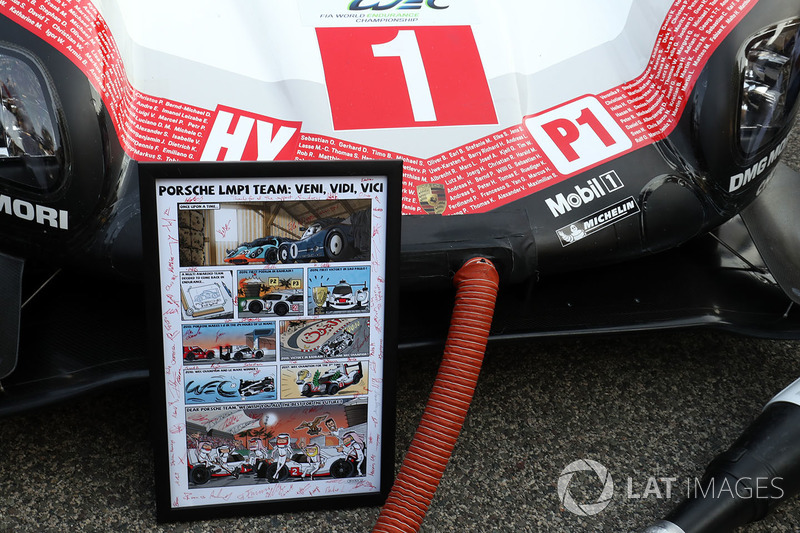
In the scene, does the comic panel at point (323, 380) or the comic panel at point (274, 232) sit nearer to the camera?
the comic panel at point (274, 232)

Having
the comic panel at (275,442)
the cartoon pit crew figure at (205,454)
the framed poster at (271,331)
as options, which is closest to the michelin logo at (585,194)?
the framed poster at (271,331)

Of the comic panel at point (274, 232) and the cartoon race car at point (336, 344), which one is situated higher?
the comic panel at point (274, 232)

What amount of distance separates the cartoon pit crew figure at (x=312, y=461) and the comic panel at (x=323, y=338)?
17 cm

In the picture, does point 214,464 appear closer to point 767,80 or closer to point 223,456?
point 223,456

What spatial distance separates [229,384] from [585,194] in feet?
2.52

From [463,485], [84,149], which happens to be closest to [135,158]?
[84,149]

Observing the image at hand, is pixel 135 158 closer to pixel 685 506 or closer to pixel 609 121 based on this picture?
pixel 609 121

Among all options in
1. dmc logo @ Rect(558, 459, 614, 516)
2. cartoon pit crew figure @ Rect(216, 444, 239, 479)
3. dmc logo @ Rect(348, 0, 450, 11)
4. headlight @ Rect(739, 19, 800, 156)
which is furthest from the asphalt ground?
dmc logo @ Rect(348, 0, 450, 11)

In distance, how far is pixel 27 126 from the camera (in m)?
1.44

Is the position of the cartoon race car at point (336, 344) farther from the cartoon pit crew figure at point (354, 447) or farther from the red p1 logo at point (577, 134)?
the red p1 logo at point (577, 134)

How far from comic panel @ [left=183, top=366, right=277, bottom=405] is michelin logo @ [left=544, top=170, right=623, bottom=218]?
2.06 ft

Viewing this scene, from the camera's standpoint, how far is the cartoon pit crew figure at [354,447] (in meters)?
1.48

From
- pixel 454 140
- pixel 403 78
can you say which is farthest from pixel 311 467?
pixel 403 78

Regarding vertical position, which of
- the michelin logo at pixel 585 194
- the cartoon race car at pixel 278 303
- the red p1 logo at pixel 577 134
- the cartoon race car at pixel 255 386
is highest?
the red p1 logo at pixel 577 134
